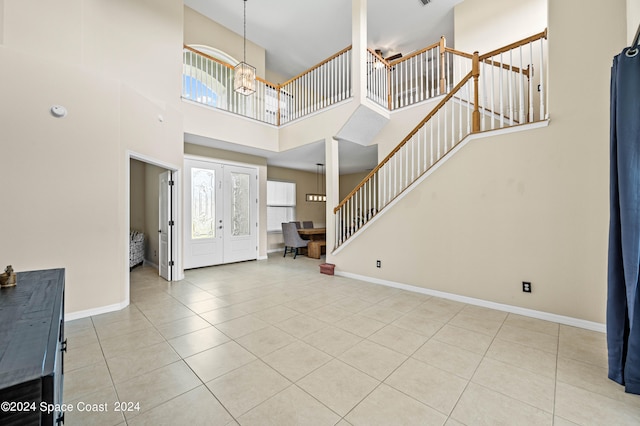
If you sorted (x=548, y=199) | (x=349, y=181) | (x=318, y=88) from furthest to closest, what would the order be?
(x=349, y=181) < (x=318, y=88) < (x=548, y=199)

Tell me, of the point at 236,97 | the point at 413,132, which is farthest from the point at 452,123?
the point at 236,97

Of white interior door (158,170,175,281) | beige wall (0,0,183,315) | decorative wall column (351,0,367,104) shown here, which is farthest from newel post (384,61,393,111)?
white interior door (158,170,175,281)

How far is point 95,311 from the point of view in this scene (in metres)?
3.20

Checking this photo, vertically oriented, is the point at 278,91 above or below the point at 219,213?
above

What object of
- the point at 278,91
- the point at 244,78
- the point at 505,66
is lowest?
the point at 505,66

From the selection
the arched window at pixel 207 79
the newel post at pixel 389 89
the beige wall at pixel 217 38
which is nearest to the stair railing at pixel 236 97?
the arched window at pixel 207 79

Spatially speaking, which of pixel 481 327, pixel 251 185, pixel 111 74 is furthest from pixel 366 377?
pixel 251 185

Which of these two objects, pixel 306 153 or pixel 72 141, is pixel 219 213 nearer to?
pixel 306 153

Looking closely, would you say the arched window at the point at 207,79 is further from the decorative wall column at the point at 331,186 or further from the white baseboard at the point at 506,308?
the white baseboard at the point at 506,308

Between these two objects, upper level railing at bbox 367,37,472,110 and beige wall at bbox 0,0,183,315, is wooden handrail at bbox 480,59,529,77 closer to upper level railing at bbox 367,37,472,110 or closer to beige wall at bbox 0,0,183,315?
upper level railing at bbox 367,37,472,110

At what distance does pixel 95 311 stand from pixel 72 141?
6.79 ft

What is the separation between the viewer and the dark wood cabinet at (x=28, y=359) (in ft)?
2.14

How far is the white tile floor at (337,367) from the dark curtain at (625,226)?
0.23 m

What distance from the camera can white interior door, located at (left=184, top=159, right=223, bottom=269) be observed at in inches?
220
